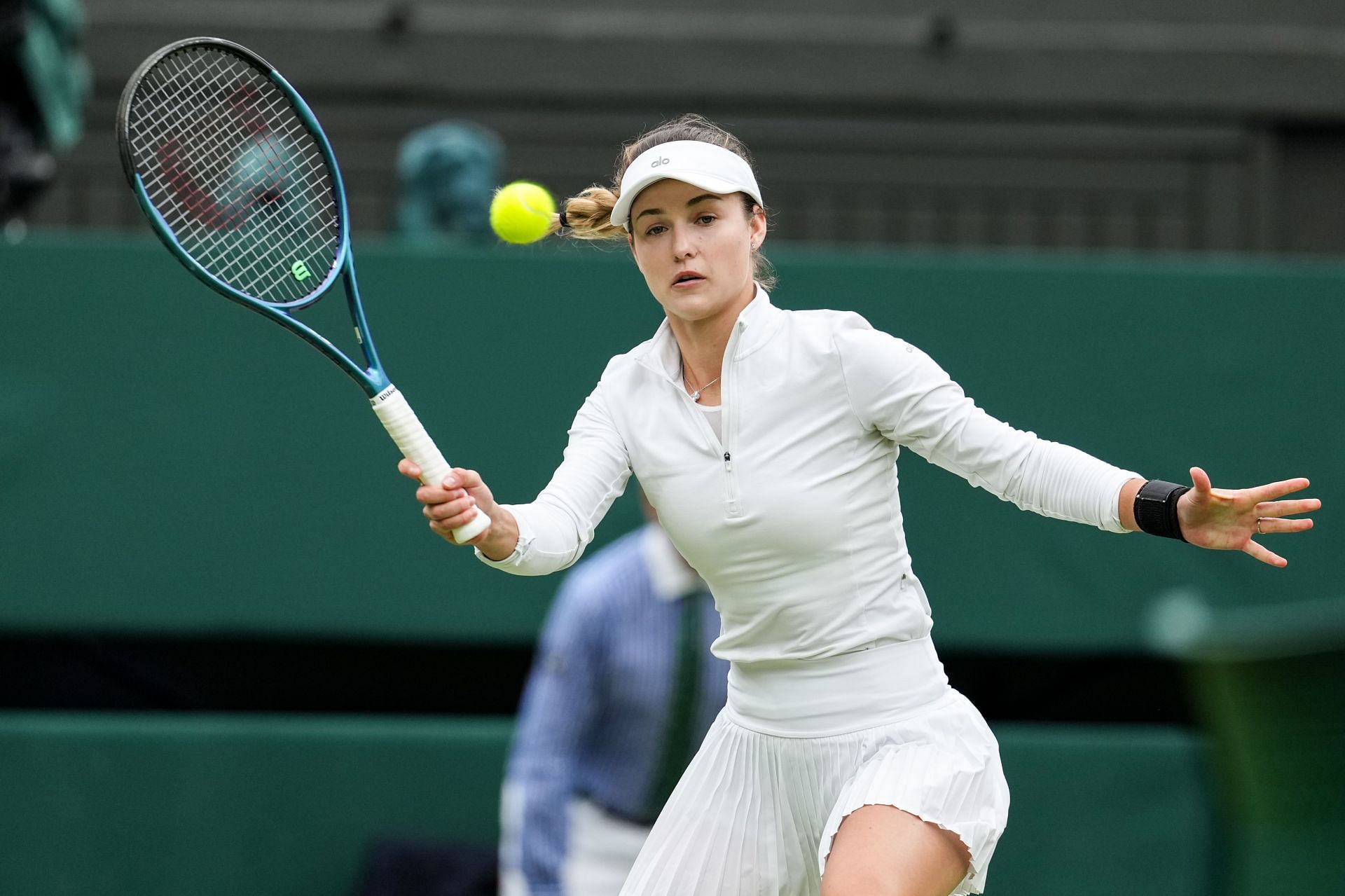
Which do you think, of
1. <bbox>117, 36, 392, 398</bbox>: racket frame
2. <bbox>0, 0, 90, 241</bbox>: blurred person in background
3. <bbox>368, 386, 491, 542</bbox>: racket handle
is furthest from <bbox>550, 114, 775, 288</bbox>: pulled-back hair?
<bbox>0, 0, 90, 241</bbox>: blurred person in background

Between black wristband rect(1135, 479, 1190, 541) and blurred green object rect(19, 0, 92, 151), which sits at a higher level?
blurred green object rect(19, 0, 92, 151)

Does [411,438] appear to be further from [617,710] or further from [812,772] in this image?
[617,710]

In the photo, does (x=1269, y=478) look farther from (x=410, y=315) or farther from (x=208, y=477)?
(x=208, y=477)

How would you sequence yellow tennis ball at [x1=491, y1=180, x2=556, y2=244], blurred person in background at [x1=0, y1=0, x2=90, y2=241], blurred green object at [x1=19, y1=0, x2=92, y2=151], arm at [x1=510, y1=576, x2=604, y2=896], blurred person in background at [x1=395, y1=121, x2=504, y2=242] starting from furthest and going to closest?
1. blurred person in background at [x1=395, y1=121, x2=504, y2=242]
2. blurred green object at [x1=19, y1=0, x2=92, y2=151]
3. blurred person in background at [x1=0, y1=0, x2=90, y2=241]
4. arm at [x1=510, y1=576, x2=604, y2=896]
5. yellow tennis ball at [x1=491, y1=180, x2=556, y2=244]

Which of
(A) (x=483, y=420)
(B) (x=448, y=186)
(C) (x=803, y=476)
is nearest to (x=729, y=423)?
(C) (x=803, y=476)

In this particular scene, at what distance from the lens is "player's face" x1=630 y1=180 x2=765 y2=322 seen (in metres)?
2.98

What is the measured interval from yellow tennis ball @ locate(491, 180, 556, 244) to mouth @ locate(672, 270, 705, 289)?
1.06 feet

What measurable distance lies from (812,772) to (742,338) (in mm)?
761

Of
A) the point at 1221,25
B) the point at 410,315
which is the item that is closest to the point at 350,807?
the point at 410,315

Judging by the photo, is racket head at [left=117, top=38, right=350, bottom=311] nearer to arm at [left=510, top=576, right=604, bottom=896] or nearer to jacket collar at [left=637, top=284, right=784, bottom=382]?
jacket collar at [left=637, top=284, right=784, bottom=382]

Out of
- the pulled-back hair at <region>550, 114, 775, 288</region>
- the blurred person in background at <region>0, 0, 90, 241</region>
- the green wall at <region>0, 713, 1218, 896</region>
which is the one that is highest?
the blurred person in background at <region>0, 0, 90, 241</region>

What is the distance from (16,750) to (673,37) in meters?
5.17

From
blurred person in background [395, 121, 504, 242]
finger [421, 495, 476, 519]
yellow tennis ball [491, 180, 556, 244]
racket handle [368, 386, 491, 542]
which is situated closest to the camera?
finger [421, 495, 476, 519]

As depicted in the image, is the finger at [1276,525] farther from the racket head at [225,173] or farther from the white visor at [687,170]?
the racket head at [225,173]
